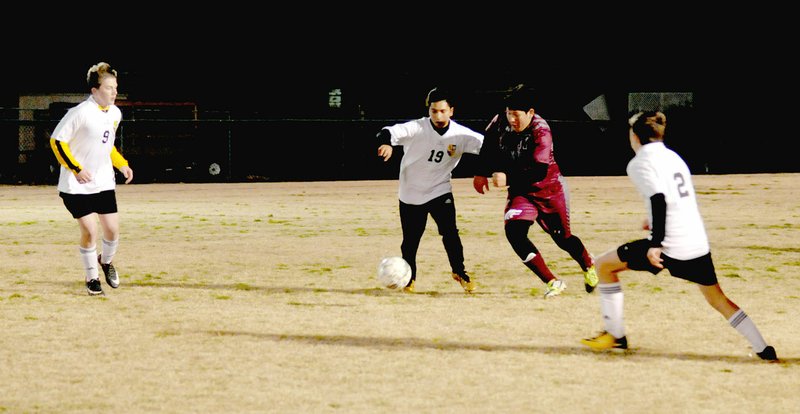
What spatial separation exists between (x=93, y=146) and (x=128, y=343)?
268 cm

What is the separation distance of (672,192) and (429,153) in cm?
358

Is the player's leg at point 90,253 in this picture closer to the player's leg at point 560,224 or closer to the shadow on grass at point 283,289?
the shadow on grass at point 283,289

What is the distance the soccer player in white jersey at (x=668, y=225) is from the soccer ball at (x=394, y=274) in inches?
119

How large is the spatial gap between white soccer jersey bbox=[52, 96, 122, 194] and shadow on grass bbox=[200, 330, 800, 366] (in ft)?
7.92

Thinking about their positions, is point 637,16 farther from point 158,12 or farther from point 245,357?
point 245,357

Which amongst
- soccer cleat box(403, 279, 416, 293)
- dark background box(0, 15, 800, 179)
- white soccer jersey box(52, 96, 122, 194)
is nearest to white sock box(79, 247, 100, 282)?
white soccer jersey box(52, 96, 122, 194)

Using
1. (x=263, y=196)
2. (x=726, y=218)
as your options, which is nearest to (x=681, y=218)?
(x=726, y=218)

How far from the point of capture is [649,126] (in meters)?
6.71

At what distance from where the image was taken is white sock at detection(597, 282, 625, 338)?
7.14m

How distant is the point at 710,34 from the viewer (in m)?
31.9

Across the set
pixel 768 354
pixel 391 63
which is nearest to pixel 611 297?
pixel 768 354

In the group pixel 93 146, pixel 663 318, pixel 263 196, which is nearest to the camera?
pixel 663 318

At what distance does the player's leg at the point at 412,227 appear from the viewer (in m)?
10.0

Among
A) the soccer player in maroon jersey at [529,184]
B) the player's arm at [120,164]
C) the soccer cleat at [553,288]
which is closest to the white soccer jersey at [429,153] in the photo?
the soccer player in maroon jersey at [529,184]
